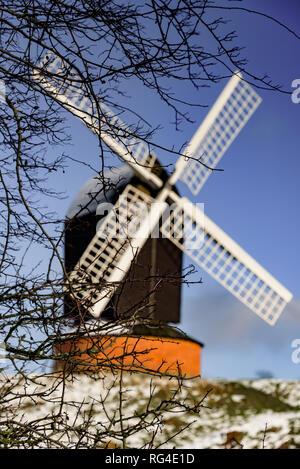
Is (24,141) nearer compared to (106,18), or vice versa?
(106,18)

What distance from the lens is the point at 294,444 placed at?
8.19m

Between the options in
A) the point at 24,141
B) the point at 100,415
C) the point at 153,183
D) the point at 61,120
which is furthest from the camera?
the point at 153,183

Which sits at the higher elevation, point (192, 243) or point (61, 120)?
point (192, 243)

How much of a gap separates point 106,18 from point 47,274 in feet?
3.96

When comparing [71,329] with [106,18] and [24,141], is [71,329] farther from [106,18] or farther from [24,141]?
[106,18]

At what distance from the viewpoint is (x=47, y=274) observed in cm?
292

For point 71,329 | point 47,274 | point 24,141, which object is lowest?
point 71,329
